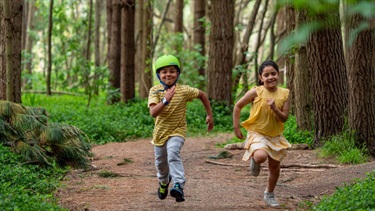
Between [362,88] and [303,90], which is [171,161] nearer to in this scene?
[362,88]

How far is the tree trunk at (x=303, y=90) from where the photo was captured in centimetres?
1289

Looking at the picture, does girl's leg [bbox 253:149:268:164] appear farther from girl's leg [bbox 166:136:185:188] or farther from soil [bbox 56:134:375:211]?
girl's leg [bbox 166:136:185:188]

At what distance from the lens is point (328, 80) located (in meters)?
11.5

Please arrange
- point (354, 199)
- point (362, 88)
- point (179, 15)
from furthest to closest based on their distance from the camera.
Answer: point (179, 15), point (362, 88), point (354, 199)

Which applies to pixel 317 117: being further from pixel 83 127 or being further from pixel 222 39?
pixel 222 39

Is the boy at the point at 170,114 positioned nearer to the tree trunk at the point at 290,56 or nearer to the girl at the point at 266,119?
the girl at the point at 266,119

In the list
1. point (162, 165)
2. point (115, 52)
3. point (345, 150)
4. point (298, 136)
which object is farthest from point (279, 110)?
point (115, 52)

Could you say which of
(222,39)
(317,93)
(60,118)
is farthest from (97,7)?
(317,93)

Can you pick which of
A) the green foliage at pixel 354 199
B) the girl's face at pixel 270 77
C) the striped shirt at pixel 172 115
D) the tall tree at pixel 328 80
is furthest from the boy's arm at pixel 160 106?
the tall tree at pixel 328 80

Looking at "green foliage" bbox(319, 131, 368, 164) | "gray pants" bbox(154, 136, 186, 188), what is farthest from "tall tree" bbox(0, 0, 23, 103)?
"green foliage" bbox(319, 131, 368, 164)

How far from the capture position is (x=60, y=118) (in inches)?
654

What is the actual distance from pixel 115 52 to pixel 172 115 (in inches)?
640

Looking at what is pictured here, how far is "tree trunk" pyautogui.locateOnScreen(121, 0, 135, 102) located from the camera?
2141 centimetres

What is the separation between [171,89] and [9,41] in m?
5.64
